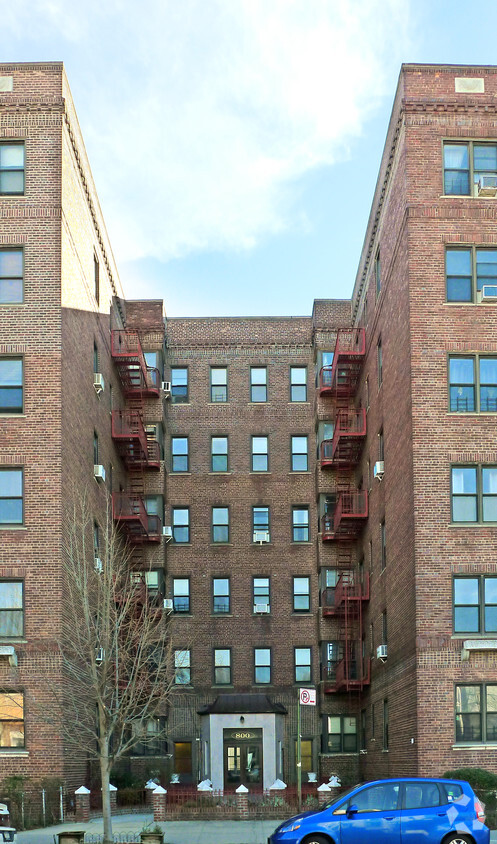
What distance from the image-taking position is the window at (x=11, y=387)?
3200 cm

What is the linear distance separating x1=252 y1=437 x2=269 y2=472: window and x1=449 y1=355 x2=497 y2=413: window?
17.2 metres

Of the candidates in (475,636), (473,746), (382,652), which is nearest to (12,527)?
(382,652)

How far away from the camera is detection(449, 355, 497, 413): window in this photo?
31.9 metres

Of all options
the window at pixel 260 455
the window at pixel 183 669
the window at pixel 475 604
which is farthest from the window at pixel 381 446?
the window at pixel 183 669

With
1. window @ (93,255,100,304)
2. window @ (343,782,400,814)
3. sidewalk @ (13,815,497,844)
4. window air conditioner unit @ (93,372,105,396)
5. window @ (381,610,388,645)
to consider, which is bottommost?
sidewalk @ (13,815,497,844)

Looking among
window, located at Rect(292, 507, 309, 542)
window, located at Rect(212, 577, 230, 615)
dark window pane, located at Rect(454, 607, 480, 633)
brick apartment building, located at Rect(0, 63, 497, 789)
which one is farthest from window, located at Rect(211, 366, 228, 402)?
dark window pane, located at Rect(454, 607, 480, 633)

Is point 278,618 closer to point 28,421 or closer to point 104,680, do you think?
point 28,421

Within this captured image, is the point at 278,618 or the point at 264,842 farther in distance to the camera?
the point at 278,618

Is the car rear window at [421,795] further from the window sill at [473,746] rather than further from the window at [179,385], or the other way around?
the window at [179,385]

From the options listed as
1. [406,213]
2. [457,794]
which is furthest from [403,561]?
[457,794]

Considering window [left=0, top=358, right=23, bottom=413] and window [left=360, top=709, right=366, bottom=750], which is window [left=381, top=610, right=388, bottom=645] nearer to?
window [left=360, top=709, right=366, bottom=750]

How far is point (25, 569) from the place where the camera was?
31.0 metres

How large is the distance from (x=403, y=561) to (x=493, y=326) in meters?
7.11

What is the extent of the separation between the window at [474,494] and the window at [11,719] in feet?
41.3
